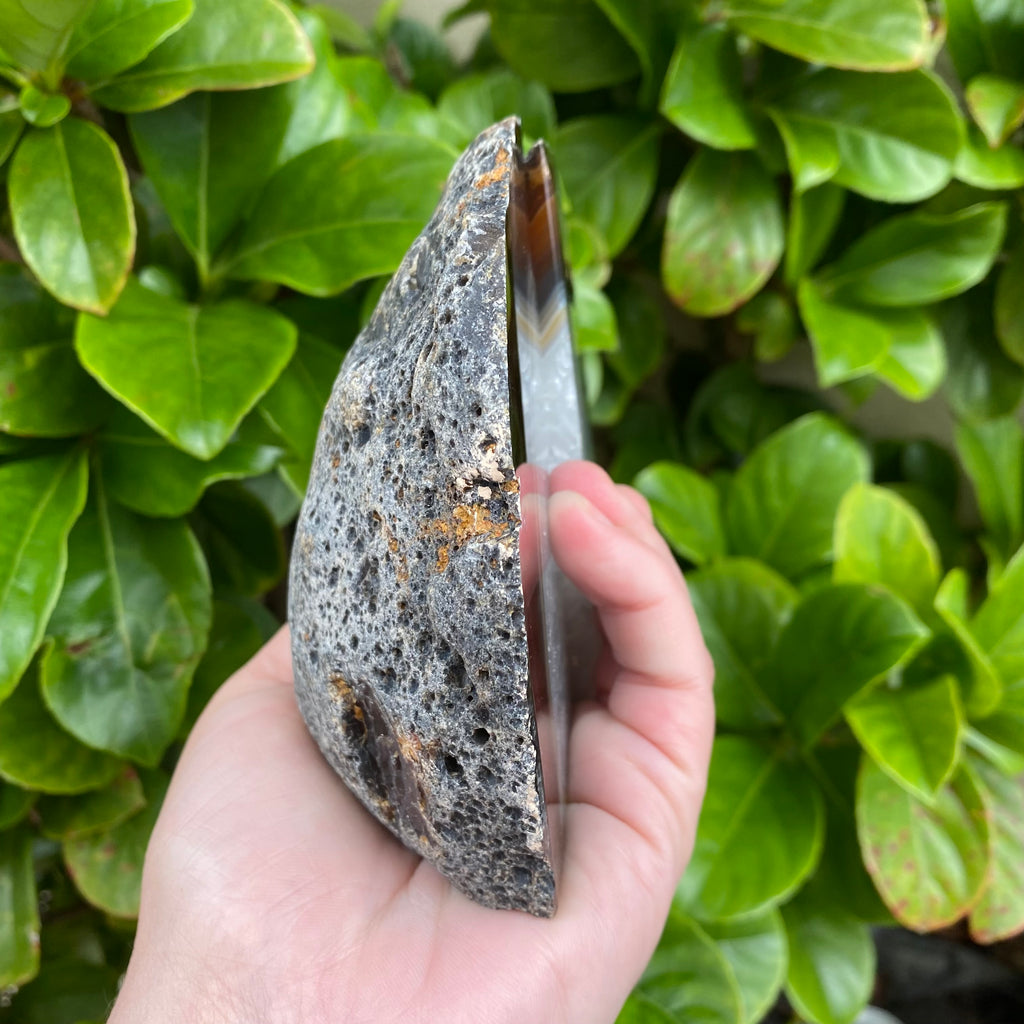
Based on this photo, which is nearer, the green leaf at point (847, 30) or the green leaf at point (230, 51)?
the green leaf at point (230, 51)

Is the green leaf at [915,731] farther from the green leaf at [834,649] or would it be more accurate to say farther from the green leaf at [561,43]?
the green leaf at [561,43]

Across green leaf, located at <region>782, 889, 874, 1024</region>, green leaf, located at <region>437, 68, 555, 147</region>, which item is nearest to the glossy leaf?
green leaf, located at <region>437, 68, 555, 147</region>

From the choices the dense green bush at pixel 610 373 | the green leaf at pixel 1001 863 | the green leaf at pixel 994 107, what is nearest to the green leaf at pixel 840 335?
the dense green bush at pixel 610 373

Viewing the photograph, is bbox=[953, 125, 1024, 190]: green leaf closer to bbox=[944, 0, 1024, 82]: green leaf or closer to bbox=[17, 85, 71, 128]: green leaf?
bbox=[944, 0, 1024, 82]: green leaf

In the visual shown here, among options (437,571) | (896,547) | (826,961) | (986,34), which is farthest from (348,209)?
(826,961)

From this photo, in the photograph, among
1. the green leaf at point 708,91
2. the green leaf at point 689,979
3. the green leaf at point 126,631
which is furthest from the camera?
the green leaf at point 708,91

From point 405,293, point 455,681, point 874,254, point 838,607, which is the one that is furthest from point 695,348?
point 455,681

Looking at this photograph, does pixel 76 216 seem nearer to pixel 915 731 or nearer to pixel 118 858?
pixel 118 858
